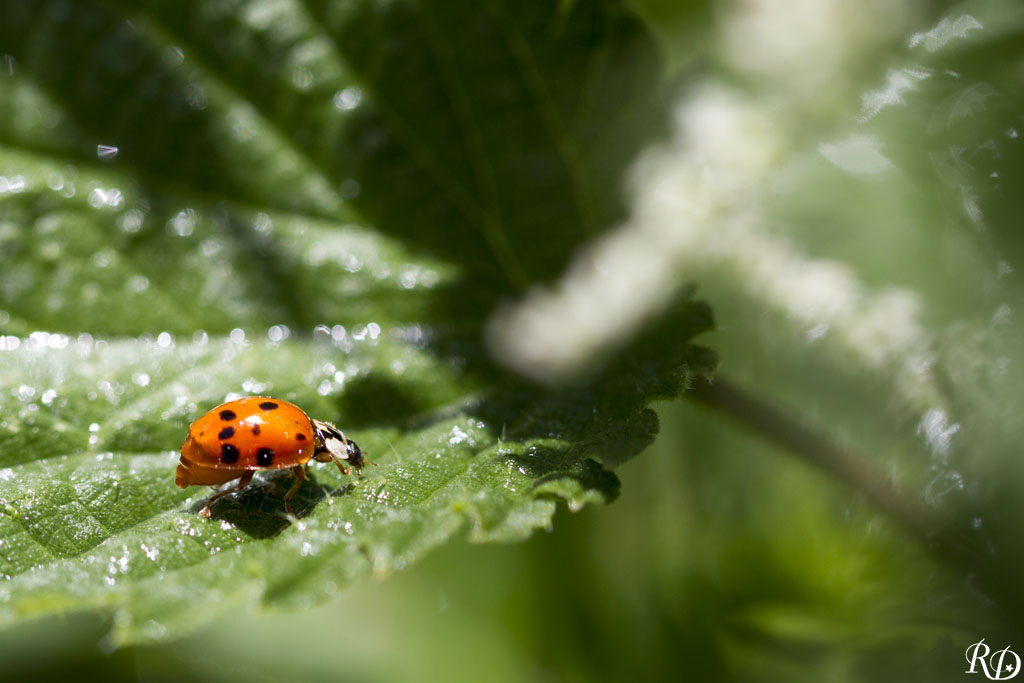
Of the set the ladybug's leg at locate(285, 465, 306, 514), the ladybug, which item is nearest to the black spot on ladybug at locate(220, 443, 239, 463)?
the ladybug

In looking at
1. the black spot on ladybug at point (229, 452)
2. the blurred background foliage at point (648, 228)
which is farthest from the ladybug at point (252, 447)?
the blurred background foliage at point (648, 228)

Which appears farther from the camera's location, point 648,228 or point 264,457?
point 648,228

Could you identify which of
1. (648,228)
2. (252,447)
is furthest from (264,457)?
(648,228)

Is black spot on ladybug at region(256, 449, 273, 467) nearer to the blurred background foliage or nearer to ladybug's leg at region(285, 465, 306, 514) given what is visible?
ladybug's leg at region(285, 465, 306, 514)

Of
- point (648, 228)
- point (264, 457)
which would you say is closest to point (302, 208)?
point (264, 457)

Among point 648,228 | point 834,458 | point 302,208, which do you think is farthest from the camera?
point 648,228

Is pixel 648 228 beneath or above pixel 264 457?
above

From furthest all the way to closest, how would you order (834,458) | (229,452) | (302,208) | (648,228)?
(648,228), (302,208), (834,458), (229,452)

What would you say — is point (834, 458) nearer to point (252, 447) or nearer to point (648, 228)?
point (648, 228)
